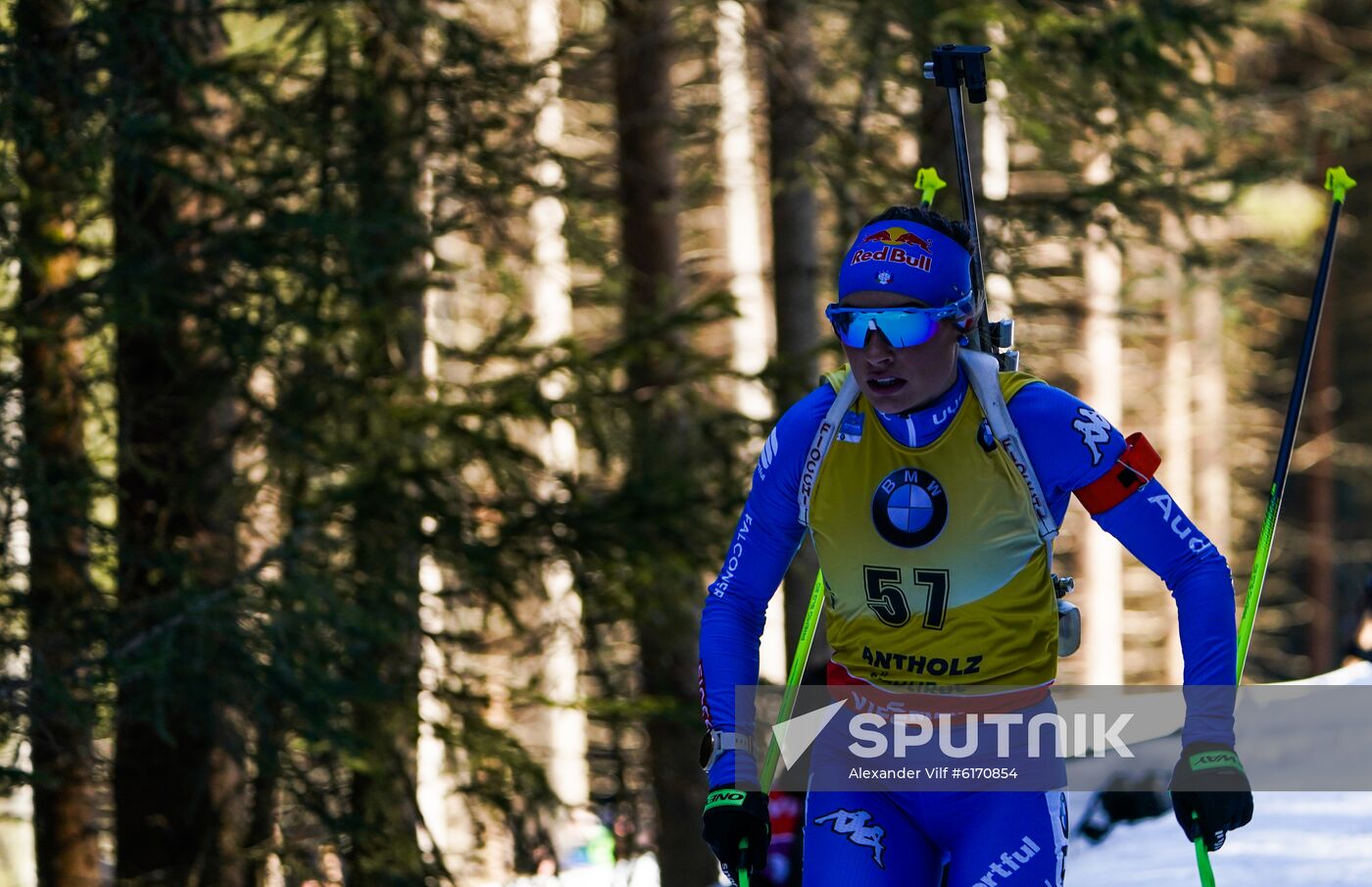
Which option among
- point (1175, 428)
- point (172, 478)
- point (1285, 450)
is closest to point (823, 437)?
point (1285, 450)

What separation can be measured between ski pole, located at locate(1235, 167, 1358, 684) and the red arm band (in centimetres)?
46

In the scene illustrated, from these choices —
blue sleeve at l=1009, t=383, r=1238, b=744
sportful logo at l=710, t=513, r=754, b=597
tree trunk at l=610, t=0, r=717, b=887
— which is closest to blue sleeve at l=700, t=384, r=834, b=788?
sportful logo at l=710, t=513, r=754, b=597

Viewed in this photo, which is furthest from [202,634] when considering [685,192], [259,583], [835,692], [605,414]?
[685,192]

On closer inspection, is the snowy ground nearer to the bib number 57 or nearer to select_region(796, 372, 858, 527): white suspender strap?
the bib number 57

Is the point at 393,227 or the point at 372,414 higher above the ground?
the point at 393,227

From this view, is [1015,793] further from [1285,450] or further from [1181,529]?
[1285,450]

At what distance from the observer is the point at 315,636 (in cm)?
741

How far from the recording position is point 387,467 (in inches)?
336

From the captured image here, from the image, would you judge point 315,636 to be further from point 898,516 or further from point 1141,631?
point 1141,631

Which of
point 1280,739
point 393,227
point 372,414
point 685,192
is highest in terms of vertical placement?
point 685,192

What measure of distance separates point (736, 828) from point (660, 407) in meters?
6.88

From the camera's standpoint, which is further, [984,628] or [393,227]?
[393,227]

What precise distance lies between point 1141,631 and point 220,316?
2827 cm

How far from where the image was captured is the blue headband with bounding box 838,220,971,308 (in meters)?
3.69
